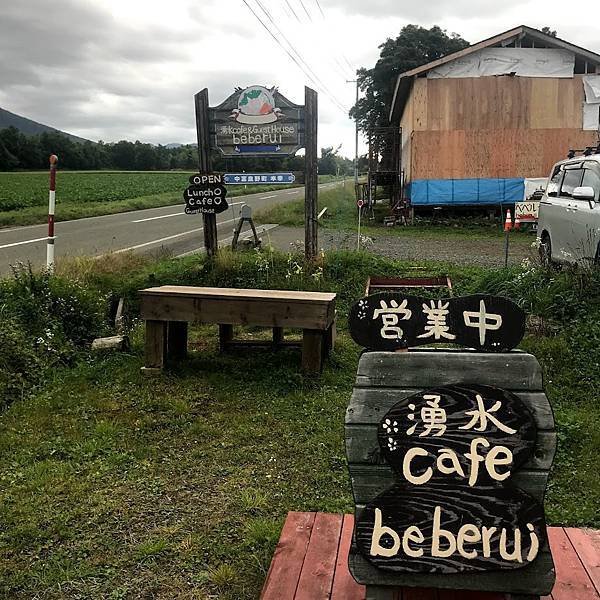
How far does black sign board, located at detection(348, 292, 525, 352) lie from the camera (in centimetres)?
211

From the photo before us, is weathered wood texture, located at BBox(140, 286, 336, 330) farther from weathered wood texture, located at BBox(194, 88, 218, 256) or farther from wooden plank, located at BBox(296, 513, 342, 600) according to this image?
→ weathered wood texture, located at BBox(194, 88, 218, 256)

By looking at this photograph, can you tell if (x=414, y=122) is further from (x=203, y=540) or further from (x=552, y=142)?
(x=203, y=540)

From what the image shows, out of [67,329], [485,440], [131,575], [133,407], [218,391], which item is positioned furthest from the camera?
[67,329]

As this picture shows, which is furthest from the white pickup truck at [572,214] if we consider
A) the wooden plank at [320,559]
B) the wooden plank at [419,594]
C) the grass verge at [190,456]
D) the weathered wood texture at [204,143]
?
the wooden plank at [419,594]

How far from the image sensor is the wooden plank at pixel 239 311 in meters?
5.21

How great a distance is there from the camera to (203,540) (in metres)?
3.06

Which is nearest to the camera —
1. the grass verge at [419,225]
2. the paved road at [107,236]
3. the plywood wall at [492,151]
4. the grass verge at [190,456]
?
the grass verge at [190,456]

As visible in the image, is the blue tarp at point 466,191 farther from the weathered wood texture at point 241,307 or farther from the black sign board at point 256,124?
the weathered wood texture at point 241,307

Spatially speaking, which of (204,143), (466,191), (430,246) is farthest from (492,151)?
(204,143)

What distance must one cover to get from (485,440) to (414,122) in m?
17.6

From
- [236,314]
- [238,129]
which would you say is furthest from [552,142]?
[236,314]

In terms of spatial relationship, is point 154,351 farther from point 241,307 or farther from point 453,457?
point 453,457

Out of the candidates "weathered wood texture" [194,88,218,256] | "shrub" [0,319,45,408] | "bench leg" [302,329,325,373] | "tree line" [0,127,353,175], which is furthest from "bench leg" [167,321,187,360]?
"tree line" [0,127,353,175]

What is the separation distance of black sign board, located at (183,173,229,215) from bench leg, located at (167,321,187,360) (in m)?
2.66
